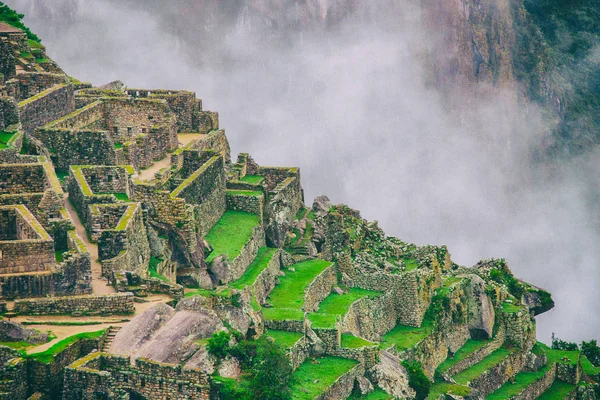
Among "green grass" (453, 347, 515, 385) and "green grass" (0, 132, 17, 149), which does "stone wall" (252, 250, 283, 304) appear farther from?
"green grass" (0, 132, 17, 149)

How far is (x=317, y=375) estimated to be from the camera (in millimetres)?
63219

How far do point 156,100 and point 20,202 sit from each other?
2244cm

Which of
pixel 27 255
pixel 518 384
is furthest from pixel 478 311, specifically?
pixel 27 255

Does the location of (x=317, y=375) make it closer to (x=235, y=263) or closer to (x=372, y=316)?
(x=235, y=263)

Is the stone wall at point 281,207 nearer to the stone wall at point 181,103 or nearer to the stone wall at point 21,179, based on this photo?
the stone wall at point 181,103

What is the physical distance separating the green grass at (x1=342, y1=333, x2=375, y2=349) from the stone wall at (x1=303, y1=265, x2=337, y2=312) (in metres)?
2.93

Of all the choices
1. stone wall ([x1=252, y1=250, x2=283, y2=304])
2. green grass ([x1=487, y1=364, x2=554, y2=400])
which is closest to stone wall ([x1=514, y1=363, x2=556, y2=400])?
green grass ([x1=487, y1=364, x2=554, y2=400])

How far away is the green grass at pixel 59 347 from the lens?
50.2 metres

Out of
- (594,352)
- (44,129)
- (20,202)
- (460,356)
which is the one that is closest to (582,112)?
(594,352)

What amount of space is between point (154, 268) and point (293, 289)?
11157 mm

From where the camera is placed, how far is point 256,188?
81062 millimetres

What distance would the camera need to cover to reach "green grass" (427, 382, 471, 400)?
239 ft

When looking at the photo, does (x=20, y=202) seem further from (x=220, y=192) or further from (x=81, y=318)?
(x=220, y=192)

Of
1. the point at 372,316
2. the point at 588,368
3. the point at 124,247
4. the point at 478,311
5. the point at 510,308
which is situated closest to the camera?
the point at 124,247
